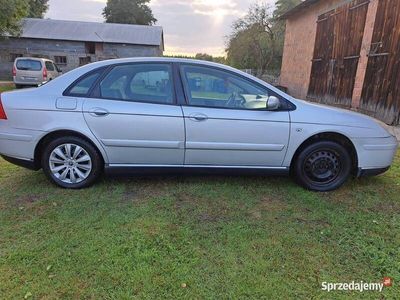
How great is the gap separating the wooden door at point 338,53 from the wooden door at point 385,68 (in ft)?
2.89

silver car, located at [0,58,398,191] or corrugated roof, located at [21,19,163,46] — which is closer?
silver car, located at [0,58,398,191]

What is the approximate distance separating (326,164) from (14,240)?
131 inches

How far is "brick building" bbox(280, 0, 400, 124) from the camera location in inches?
302

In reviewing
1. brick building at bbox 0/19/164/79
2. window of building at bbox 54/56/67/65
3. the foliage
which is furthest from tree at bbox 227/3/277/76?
window of building at bbox 54/56/67/65

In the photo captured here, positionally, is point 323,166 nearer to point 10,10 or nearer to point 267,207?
point 267,207

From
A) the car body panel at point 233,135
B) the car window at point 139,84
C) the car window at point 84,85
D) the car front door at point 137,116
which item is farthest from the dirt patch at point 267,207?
the car window at point 84,85

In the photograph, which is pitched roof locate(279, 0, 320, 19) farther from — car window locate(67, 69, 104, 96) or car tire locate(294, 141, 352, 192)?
car window locate(67, 69, 104, 96)

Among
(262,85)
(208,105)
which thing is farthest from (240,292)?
(262,85)

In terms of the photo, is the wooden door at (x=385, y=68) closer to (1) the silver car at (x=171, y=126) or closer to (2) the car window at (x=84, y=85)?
(1) the silver car at (x=171, y=126)

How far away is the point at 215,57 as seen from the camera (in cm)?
3616

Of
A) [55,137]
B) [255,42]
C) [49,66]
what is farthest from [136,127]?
[255,42]

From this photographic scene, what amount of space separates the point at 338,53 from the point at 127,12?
4159 cm

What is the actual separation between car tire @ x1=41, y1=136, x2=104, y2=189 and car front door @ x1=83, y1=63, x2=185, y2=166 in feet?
0.63

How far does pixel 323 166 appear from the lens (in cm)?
375
